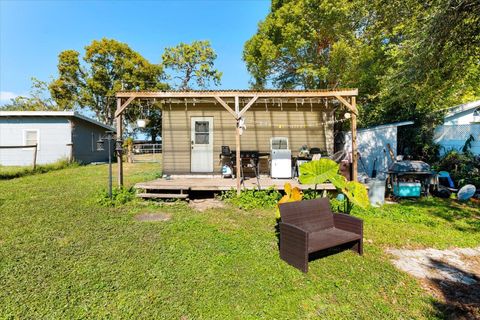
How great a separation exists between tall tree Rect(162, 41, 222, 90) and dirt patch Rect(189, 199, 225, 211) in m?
22.1

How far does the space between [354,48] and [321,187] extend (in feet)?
27.6

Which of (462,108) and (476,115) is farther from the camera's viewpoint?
(476,115)

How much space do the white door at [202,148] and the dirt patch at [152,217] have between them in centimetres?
354

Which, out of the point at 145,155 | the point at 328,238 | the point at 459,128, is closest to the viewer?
the point at 328,238

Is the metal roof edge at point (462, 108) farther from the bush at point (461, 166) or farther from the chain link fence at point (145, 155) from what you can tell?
the chain link fence at point (145, 155)

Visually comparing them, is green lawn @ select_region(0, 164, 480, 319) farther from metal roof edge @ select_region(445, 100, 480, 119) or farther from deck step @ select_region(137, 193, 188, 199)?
metal roof edge @ select_region(445, 100, 480, 119)

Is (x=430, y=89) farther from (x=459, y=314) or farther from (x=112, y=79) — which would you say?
(x=112, y=79)

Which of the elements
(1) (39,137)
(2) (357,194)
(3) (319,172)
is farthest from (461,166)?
(1) (39,137)

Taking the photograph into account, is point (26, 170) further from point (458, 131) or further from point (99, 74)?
point (99, 74)

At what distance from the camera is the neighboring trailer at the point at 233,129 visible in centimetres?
855

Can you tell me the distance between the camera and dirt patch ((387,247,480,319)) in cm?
232

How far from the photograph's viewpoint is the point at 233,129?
8.63 m

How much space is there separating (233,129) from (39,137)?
1099 centimetres

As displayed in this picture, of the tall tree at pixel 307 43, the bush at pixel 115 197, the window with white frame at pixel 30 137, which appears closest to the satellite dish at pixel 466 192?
the tall tree at pixel 307 43
